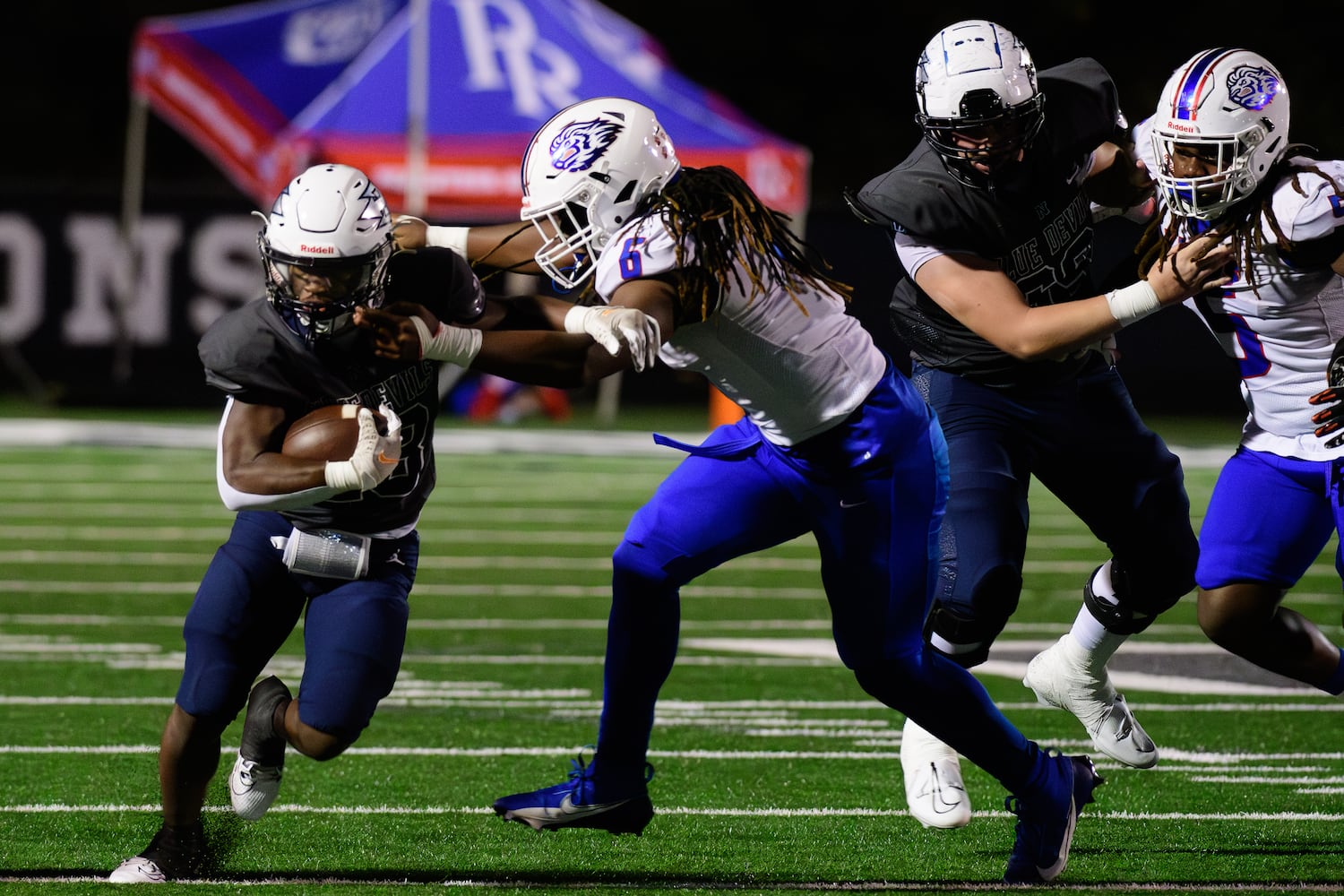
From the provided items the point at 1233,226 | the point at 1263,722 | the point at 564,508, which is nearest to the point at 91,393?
the point at 564,508

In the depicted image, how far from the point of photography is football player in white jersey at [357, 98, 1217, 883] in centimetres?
411

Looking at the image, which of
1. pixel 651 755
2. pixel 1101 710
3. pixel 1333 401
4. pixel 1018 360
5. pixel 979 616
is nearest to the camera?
pixel 1333 401

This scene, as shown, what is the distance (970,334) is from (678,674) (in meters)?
2.21

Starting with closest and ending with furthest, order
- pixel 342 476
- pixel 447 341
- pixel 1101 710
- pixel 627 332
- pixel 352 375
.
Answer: pixel 627 332 < pixel 447 341 < pixel 342 476 < pixel 352 375 < pixel 1101 710

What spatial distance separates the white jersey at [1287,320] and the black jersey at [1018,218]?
204 mm

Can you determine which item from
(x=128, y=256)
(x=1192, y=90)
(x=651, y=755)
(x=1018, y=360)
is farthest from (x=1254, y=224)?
(x=128, y=256)

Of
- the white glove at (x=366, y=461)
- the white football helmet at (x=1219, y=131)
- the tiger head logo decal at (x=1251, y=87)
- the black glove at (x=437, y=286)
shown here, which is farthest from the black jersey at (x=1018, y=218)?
the white glove at (x=366, y=461)

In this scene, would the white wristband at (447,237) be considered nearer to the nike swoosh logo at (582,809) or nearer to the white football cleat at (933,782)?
the nike swoosh logo at (582,809)

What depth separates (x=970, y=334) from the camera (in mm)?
5117

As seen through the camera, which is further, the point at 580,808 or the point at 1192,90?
the point at 1192,90

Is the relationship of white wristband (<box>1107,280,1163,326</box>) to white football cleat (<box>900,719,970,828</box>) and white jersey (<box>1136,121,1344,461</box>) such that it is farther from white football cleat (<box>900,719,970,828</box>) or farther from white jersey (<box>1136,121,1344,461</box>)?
white football cleat (<box>900,719,970,828</box>)

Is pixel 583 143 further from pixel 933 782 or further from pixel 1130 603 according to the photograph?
pixel 1130 603

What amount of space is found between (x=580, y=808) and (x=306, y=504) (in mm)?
814

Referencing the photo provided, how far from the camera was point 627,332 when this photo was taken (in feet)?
12.2
